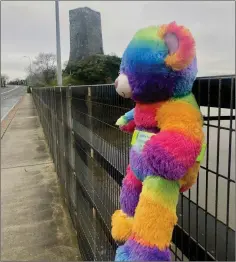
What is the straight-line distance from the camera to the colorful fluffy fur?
110cm

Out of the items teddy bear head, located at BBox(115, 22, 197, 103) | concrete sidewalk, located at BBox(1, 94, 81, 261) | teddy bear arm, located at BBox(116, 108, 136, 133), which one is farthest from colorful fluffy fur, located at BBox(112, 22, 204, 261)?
concrete sidewalk, located at BBox(1, 94, 81, 261)

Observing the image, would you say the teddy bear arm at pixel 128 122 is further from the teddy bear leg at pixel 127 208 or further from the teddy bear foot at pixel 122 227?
the teddy bear foot at pixel 122 227

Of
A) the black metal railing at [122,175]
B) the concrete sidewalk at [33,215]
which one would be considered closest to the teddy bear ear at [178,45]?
the black metal railing at [122,175]

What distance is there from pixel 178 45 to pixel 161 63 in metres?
0.09

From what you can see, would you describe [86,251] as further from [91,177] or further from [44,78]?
[44,78]

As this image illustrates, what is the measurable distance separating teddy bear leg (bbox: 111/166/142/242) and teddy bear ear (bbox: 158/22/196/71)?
1.64 feet

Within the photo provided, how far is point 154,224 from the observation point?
1.10 metres

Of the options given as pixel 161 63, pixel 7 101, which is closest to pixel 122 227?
pixel 161 63

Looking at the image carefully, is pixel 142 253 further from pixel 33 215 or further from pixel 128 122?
pixel 33 215

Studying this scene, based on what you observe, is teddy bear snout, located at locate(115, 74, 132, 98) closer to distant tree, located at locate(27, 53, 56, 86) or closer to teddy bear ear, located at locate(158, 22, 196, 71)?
teddy bear ear, located at locate(158, 22, 196, 71)

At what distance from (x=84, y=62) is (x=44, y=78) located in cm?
1109

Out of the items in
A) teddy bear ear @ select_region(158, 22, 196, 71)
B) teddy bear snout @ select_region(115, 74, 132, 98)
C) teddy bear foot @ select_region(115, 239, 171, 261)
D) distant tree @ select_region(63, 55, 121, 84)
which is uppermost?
distant tree @ select_region(63, 55, 121, 84)

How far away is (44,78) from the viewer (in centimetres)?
3338

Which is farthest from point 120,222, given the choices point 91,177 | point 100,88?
point 91,177
